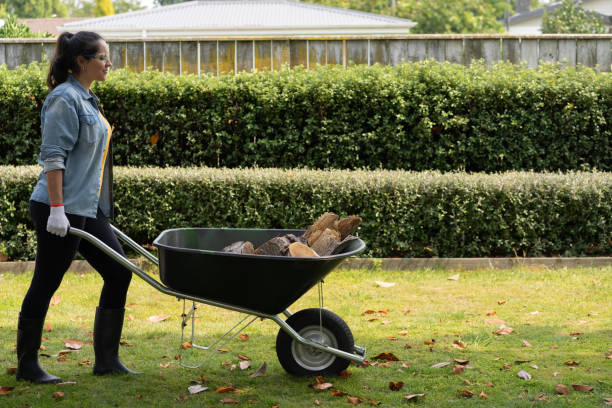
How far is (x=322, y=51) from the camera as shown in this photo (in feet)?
30.9

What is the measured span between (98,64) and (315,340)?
6.16 feet

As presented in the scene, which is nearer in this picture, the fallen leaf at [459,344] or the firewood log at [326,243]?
the firewood log at [326,243]

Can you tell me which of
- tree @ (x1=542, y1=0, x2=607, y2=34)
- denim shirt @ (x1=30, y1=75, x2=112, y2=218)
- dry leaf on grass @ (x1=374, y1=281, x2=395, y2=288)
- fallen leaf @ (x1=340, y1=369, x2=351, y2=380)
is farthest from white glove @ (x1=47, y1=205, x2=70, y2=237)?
tree @ (x1=542, y1=0, x2=607, y2=34)

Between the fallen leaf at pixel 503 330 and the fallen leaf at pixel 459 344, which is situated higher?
the fallen leaf at pixel 459 344

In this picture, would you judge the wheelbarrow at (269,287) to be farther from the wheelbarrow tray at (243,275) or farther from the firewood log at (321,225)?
the firewood log at (321,225)

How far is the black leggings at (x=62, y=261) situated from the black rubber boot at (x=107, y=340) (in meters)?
0.05

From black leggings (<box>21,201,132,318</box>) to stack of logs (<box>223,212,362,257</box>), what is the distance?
63 cm

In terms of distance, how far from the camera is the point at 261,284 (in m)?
3.62

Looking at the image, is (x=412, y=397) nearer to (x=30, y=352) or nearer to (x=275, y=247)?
(x=275, y=247)

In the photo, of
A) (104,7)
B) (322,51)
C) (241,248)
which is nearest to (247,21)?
(322,51)

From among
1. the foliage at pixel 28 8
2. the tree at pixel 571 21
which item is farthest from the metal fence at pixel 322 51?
the foliage at pixel 28 8

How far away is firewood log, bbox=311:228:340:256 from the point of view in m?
3.96

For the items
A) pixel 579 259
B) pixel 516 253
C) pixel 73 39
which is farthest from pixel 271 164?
pixel 73 39

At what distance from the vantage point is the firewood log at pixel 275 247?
3.91m
